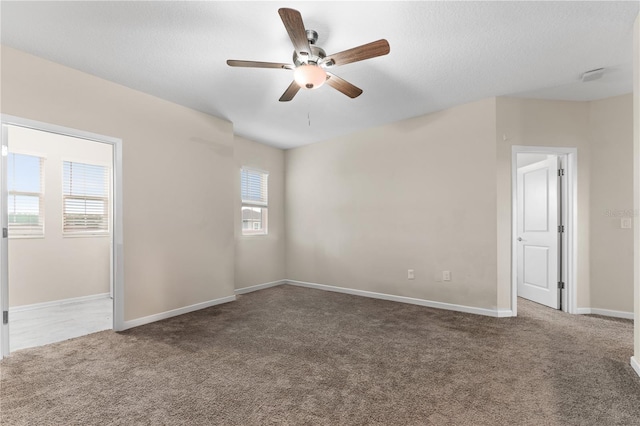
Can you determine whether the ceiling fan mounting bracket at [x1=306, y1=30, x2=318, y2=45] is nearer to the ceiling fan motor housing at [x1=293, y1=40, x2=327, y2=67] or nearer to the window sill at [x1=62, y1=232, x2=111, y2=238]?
the ceiling fan motor housing at [x1=293, y1=40, x2=327, y2=67]

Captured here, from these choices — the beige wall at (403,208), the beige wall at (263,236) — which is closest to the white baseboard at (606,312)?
the beige wall at (403,208)

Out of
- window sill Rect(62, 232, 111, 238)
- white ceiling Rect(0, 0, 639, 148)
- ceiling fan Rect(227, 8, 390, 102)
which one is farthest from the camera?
window sill Rect(62, 232, 111, 238)

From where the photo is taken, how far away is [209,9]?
2180 mm

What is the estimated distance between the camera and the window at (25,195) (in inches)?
162

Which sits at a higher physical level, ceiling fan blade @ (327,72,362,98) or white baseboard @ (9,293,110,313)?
ceiling fan blade @ (327,72,362,98)

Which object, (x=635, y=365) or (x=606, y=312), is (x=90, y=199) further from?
(x=606, y=312)

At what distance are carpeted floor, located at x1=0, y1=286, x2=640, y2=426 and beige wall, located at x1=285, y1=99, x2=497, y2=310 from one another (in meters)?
0.83

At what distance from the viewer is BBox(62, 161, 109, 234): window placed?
182 inches

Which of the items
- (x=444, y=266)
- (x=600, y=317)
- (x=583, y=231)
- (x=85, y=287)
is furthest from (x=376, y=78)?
(x=85, y=287)

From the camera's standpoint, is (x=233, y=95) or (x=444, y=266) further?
(x=444, y=266)

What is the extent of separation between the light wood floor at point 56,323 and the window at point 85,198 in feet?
3.76

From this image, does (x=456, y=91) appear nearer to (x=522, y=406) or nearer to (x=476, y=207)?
(x=476, y=207)

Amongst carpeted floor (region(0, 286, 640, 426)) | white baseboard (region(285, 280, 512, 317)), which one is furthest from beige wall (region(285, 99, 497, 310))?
carpeted floor (region(0, 286, 640, 426))

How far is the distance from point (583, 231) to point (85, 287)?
698cm
